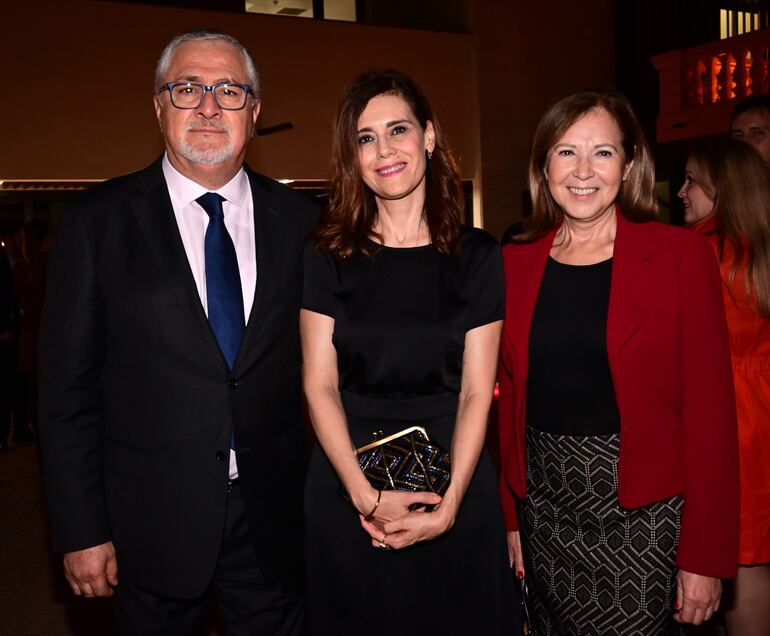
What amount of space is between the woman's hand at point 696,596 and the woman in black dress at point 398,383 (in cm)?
46

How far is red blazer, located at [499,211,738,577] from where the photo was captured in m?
2.01

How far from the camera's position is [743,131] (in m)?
3.67

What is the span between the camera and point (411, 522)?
205cm

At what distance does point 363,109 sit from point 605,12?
11.8m

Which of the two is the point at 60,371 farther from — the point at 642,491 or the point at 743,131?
the point at 743,131

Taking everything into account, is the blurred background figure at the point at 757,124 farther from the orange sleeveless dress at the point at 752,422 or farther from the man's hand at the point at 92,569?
the man's hand at the point at 92,569

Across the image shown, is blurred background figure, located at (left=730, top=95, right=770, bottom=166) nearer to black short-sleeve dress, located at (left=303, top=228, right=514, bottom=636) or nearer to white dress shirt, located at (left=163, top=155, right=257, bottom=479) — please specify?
black short-sleeve dress, located at (left=303, top=228, right=514, bottom=636)

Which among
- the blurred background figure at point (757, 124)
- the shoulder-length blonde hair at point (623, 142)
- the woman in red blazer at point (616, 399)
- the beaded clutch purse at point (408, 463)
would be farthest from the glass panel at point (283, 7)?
the beaded clutch purse at point (408, 463)

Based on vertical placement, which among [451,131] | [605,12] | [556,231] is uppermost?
[605,12]

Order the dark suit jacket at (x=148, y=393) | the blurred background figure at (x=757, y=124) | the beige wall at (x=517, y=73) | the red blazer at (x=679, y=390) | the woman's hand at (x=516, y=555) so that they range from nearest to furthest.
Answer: the red blazer at (x=679, y=390) < the dark suit jacket at (x=148, y=393) < the woman's hand at (x=516, y=555) < the blurred background figure at (x=757, y=124) < the beige wall at (x=517, y=73)

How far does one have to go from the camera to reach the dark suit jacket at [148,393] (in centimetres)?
211

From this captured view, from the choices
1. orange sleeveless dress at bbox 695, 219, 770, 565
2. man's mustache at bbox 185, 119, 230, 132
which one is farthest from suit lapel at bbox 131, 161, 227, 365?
orange sleeveless dress at bbox 695, 219, 770, 565

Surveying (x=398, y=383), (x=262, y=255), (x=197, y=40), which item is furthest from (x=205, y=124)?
(x=398, y=383)

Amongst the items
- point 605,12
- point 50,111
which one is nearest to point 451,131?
point 605,12
